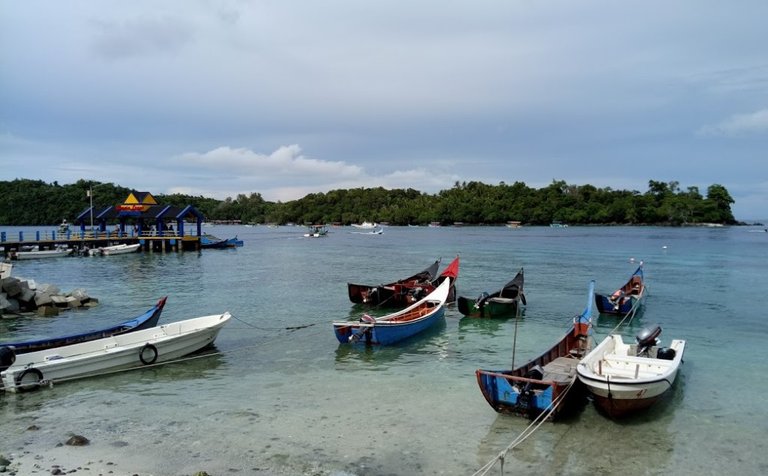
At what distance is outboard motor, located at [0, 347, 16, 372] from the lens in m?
13.0

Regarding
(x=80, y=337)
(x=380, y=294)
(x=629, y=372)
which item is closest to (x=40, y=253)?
(x=380, y=294)

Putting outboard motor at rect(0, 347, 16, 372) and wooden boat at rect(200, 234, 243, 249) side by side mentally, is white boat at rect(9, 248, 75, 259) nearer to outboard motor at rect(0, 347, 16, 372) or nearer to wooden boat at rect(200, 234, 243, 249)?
wooden boat at rect(200, 234, 243, 249)

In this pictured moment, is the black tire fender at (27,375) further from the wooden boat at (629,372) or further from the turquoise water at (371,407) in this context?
the wooden boat at (629,372)

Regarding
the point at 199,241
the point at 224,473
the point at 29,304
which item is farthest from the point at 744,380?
the point at 199,241

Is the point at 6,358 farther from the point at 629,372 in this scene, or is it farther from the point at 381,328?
the point at 629,372

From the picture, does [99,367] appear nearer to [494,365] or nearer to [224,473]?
[224,473]

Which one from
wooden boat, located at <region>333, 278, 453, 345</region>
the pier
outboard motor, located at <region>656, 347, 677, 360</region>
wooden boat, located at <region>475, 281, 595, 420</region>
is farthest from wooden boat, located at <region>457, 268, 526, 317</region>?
the pier

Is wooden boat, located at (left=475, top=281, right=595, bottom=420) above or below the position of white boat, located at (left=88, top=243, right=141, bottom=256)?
below

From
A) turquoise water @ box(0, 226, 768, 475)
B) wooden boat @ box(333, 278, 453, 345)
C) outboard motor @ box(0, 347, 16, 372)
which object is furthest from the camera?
wooden boat @ box(333, 278, 453, 345)

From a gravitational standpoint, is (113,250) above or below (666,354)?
above

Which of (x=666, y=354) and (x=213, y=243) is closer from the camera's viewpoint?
(x=666, y=354)

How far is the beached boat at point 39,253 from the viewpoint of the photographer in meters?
53.4

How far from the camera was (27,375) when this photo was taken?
13.1 metres

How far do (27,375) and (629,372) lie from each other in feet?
47.4
